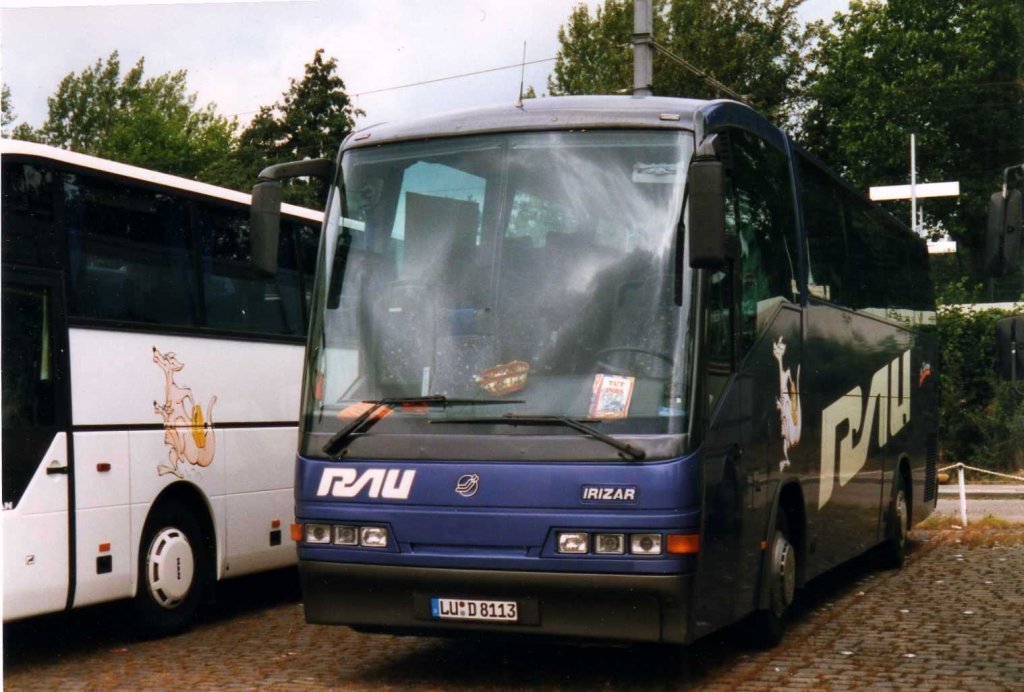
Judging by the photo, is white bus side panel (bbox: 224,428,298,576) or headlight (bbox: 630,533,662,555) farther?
white bus side panel (bbox: 224,428,298,576)

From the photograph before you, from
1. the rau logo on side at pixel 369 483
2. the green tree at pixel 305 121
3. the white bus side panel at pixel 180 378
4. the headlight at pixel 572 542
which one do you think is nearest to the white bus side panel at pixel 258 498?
the white bus side panel at pixel 180 378

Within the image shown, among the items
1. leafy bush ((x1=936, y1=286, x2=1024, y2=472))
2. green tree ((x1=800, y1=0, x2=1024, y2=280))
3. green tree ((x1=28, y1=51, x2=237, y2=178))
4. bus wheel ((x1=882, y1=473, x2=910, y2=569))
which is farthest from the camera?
green tree ((x1=28, y1=51, x2=237, y2=178))

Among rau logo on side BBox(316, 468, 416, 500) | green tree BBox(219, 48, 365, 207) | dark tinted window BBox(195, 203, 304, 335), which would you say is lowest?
rau logo on side BBox(316, 468, 416, 500)

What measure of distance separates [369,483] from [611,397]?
1477 mm

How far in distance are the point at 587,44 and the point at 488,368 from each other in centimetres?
3696

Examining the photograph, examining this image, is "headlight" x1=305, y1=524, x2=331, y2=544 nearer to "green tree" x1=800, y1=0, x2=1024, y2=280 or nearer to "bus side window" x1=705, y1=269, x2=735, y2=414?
"bus side window" x1=705, y1=269, x2=735, y2=414

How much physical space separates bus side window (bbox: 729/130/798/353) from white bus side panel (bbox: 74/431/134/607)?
4.33 m

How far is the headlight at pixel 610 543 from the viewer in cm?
780

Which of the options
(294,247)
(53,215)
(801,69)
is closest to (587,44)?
(801,69)

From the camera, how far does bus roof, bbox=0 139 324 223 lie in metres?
9.47

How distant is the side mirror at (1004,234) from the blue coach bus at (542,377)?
2.07 metres

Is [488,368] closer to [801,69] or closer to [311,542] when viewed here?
[311,542]

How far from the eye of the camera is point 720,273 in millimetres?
8562

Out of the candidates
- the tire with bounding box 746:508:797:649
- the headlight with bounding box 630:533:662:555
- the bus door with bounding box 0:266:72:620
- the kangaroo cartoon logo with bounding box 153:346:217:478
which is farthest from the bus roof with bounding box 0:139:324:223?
the tire with bounding box 746:508:797:649
